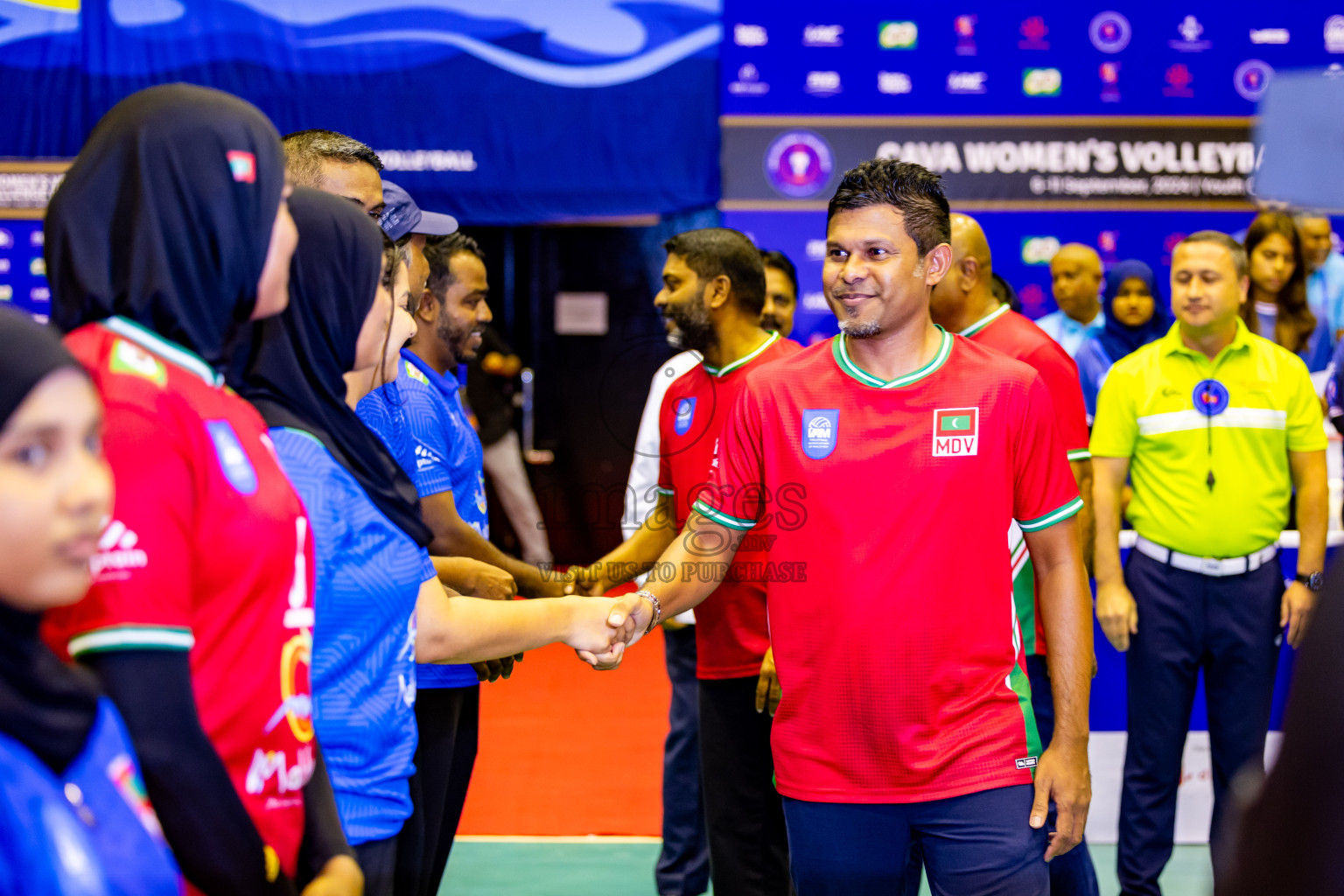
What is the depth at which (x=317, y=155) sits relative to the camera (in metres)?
2.46

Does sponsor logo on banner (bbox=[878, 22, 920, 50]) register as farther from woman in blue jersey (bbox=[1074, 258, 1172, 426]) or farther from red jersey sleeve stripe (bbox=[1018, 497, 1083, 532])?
red jersey sleeve stripe (bbox=[1018, 497, 1083, 532])

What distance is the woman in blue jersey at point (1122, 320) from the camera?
5246 mm

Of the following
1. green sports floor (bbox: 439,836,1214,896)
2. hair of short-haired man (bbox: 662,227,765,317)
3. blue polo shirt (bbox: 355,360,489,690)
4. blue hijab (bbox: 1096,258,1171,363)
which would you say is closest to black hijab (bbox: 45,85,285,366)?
blue polo shirt (bbox: 355,360,489,690)

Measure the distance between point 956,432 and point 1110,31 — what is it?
16.9 ft

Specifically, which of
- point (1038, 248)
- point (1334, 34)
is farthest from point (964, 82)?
point (1334, 34)

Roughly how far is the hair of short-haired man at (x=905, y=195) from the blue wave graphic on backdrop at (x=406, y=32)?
4761 millimetres

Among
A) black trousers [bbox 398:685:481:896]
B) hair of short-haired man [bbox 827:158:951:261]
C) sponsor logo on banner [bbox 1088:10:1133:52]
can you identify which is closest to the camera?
hair of short-haired man [bbox 827:158:951:261]

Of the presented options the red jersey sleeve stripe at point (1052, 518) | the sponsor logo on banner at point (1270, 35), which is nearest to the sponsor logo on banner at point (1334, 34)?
the sponsor logo on banner at point (1270, 35)

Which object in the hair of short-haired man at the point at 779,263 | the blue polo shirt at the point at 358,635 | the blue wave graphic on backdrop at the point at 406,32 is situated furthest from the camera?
the blue wave graphic on backdrop at the point at 406,32

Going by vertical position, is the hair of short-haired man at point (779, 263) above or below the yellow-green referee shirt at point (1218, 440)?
above

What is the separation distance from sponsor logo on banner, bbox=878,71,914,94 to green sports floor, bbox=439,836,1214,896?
415 cm

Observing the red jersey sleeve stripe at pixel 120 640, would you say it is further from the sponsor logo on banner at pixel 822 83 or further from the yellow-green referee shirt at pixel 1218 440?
the sponsor logo on banner at pixel 822 83

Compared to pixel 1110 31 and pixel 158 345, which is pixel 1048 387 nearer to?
pixel 158 345

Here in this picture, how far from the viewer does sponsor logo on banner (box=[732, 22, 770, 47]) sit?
260 inches
